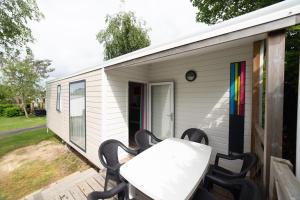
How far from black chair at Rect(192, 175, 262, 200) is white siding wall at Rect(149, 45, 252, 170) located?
1.60 m

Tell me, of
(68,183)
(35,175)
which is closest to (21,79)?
(35,175)

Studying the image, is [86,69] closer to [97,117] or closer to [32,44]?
[97,117]

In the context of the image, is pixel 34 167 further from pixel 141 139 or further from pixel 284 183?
pixel 284 183

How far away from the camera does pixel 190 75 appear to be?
12.7 ft

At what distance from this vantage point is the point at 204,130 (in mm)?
3631

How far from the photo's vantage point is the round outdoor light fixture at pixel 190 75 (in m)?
3.78

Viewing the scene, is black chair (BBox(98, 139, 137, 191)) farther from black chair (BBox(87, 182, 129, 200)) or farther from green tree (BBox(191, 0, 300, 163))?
green tree (BBox(191, 0, 300, 163))

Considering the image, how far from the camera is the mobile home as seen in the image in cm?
139

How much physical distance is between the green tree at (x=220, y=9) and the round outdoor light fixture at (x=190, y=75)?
487 cm

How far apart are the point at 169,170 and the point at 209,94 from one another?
225 cm

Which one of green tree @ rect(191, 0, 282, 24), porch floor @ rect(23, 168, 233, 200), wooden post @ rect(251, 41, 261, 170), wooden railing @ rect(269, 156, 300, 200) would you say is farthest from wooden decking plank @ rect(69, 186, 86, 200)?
green tree @ rect(191, 0, 282, 24)

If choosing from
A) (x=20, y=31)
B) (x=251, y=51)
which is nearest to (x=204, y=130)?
(x=251, y=51)

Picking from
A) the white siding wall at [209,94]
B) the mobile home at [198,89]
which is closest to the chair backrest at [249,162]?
the mobile home at [198,89]

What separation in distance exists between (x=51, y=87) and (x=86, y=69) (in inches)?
194
